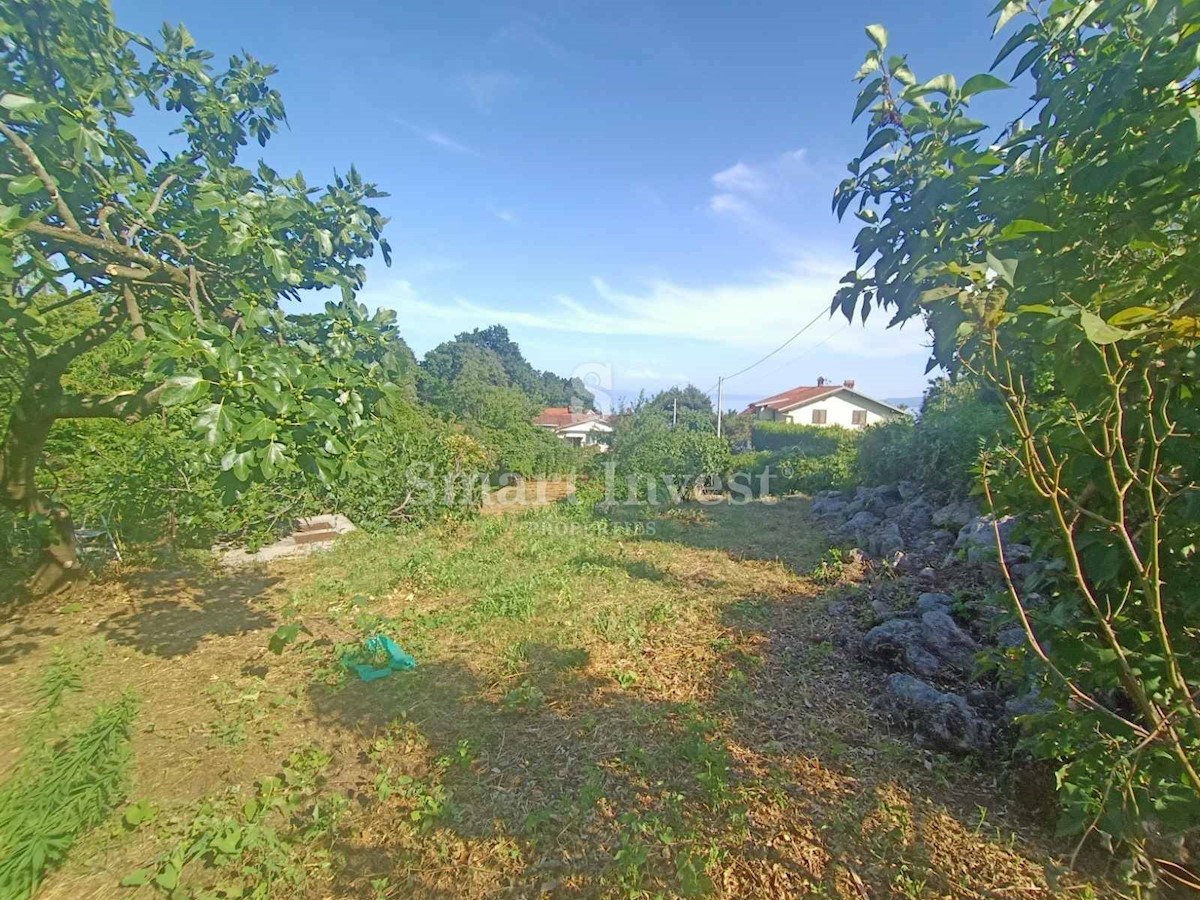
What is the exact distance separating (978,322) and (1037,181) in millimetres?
424

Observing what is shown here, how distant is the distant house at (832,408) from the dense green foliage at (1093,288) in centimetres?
3361

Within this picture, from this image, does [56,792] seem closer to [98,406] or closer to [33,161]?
[98,406]

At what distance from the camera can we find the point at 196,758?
2.65m

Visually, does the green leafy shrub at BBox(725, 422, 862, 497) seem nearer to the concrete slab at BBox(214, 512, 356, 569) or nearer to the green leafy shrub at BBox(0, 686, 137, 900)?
the concrete slab at BBox(214, 512, 356, 569)

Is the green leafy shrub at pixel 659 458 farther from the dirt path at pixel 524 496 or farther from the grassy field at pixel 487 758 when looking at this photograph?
the grassy field at pixel 487 758

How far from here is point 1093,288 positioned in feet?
4.10

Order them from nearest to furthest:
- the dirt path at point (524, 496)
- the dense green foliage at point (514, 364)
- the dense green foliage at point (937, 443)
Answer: the dense green foliage at point (937, 443) → the dirt path at point (524, 496) → the dense green foliage at point (514, 364)

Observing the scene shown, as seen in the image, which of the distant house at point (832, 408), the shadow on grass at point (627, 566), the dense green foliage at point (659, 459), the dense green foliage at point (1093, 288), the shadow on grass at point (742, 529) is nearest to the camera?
the dense green foliage at point (1093, 288)

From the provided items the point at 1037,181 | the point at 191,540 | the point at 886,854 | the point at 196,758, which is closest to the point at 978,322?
the point at 1037,181

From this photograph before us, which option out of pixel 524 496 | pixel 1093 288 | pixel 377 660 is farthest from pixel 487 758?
pixel 524 496

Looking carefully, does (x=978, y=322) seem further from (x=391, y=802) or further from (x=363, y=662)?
(x=363, y=662)

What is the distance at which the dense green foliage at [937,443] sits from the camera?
7.27m

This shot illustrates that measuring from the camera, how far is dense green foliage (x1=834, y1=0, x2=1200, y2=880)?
Answer: 3.51 feet

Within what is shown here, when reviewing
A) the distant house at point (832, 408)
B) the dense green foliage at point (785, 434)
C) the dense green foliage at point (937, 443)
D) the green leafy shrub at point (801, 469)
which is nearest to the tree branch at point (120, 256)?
the dense green foliage at point (937, 443)
